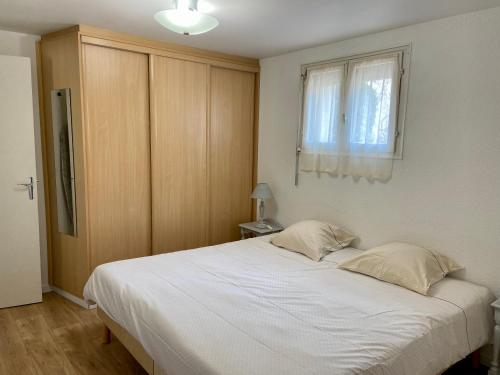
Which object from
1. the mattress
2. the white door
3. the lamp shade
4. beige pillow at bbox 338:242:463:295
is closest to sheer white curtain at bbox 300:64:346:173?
the lamp shade

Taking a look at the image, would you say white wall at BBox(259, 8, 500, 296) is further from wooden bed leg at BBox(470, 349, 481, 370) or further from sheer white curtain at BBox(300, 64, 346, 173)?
wooden bed leg at BBox(470, 349, 481, 370)

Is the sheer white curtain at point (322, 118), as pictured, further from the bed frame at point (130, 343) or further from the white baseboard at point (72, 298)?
the white baseboard at point (72, 298)

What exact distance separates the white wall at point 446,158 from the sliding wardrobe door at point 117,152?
1800mm

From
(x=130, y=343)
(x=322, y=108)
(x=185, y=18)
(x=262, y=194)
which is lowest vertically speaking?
(x=130, y=343)

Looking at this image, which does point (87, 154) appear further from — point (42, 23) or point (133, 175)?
point (42, 23)

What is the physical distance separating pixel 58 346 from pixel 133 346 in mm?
844

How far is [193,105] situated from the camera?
12.2 ft

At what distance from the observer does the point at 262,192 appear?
387cm

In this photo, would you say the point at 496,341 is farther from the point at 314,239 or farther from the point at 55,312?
the point at 55,312

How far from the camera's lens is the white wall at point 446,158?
7.94 feet

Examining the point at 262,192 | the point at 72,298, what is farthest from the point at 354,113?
the point at 72,298

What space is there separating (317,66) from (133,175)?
1.99 m

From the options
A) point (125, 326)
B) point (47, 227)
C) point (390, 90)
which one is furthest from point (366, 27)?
point (47, 227)

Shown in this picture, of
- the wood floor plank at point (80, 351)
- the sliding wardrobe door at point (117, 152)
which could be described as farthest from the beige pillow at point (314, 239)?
the wood floor plank at point (80, 351)
